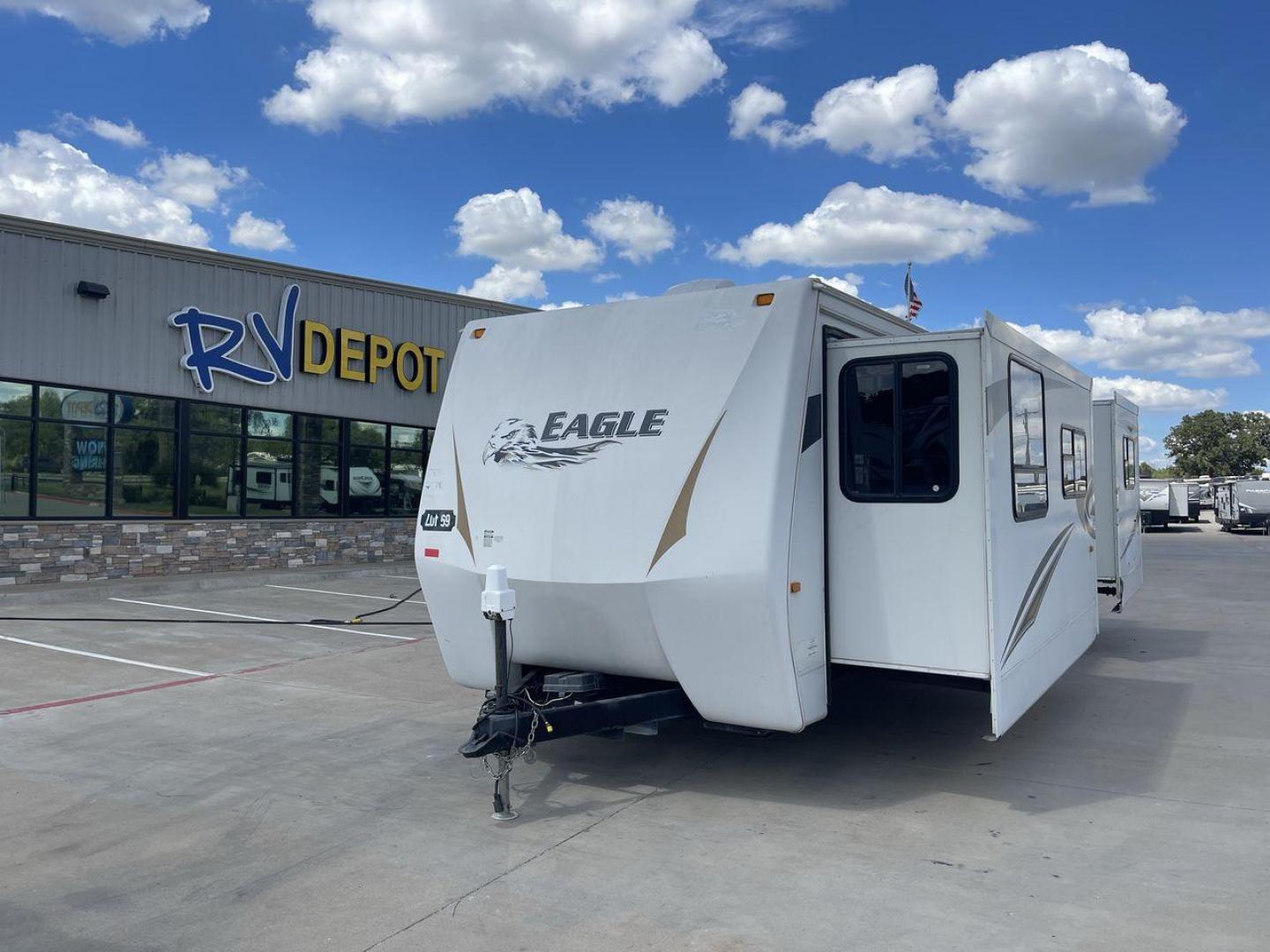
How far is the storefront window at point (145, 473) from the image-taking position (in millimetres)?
15789

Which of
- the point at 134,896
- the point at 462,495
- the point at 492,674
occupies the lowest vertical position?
the point at 134,896

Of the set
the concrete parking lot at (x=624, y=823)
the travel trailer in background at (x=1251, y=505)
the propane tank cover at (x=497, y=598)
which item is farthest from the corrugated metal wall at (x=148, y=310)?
the travel trailer in background at (x=1251, y=505)

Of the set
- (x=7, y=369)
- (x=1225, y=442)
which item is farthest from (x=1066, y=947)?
(x=1225, y=442)

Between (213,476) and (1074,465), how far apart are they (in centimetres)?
1400

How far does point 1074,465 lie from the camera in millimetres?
8094

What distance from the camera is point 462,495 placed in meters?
6.11

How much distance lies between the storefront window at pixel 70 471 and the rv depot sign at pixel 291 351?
6.44 feet

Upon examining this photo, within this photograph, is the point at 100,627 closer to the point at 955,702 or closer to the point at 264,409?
the point at 264,409

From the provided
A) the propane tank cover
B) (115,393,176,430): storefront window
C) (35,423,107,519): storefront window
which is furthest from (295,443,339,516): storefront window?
the propane tank cover

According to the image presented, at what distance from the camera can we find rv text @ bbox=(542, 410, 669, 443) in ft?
18.0

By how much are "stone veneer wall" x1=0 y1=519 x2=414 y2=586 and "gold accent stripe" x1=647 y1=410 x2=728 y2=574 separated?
12885 millimetres

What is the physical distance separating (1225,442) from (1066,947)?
82.1 metres

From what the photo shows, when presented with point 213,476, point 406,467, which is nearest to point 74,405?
point 213,476

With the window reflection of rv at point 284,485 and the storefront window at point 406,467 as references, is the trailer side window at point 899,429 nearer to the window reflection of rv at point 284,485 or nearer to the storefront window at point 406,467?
the window reflection of rv at point 284,485
